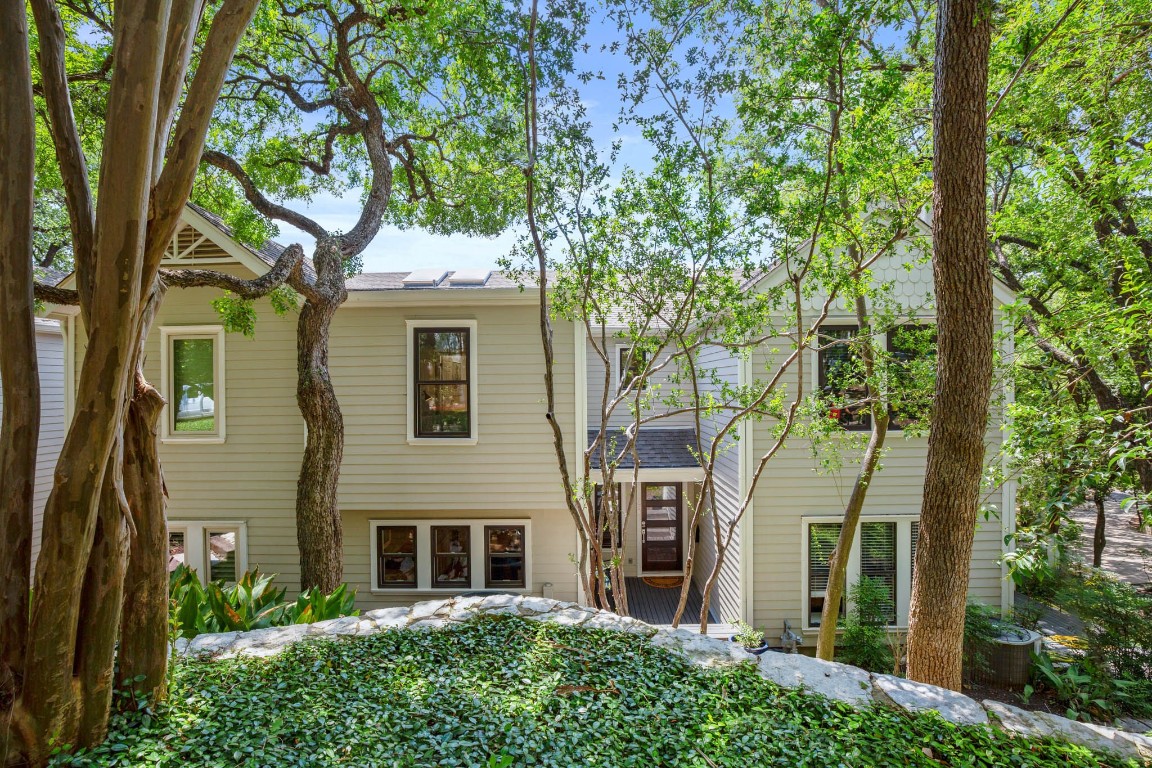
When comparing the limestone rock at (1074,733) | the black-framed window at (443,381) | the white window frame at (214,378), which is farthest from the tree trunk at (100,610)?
the white window frame at (214,378)

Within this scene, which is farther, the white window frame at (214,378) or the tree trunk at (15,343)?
the white window frame at (214,378)

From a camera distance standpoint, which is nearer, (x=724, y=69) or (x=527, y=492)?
(x=724, y=69)

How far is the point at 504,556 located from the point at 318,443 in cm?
358

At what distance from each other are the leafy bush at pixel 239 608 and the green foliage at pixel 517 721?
3.89 ft

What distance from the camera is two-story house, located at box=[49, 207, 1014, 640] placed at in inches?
313

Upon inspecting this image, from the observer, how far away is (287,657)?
362cm

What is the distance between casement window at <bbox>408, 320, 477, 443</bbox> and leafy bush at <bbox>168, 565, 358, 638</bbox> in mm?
3074

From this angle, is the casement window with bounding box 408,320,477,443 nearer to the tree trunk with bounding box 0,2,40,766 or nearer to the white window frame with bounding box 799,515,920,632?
the white window frame with bounding box 799,515,920,632

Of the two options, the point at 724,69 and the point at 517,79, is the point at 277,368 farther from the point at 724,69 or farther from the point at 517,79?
the point at 724,69

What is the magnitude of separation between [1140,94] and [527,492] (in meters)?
8.31

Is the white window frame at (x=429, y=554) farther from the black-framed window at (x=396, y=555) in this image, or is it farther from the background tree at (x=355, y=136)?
the background tree at (x=355, y=136)

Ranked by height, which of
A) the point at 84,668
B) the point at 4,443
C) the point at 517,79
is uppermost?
the point at 517,79

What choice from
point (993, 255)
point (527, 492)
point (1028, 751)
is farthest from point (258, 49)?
point (993, 255)

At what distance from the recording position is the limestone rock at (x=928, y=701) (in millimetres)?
3115
